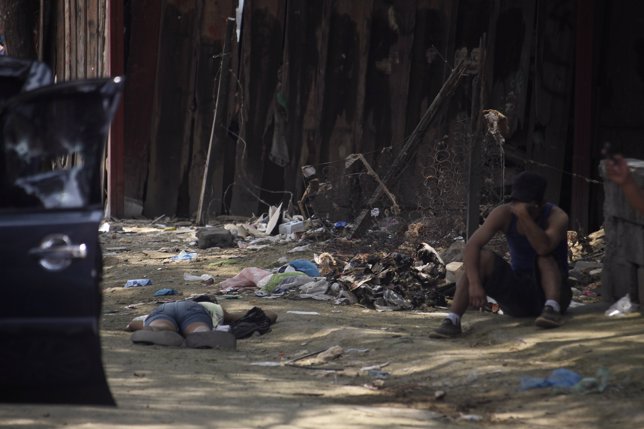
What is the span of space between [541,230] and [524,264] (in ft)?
1.21

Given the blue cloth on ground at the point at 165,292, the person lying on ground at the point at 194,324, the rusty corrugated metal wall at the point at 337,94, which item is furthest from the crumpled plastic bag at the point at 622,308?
the rusty corrugated metal wall at the point at 337,94

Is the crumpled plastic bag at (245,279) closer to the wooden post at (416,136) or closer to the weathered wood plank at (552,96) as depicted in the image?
the wooden post at (416,136)

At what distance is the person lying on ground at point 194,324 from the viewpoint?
8703 millimetres

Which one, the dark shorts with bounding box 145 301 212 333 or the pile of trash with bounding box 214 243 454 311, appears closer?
the dark shorts with bounding box 145 301 212 333

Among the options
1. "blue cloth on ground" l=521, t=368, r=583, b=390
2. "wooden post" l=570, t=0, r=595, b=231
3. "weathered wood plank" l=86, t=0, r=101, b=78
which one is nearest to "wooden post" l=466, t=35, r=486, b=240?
"wooden post" l=570, t=0, r=595, b=231

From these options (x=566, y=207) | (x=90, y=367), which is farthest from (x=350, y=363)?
(x=566, y=207)

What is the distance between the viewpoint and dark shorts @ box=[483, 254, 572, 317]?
852 centimetres

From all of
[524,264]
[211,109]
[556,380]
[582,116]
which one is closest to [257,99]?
[211,109]

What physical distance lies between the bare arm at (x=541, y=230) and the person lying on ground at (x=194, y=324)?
2074mm

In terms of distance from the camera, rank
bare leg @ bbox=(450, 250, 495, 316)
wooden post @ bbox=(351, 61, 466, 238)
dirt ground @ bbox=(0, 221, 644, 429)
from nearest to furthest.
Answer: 1. dirt ground @ bbox=(0, 221, 644, 429)
2. bare leg @ bbox=(450, 250, 495, 316)
3. wooden post @ bbox=(351, 61, 466, 238)

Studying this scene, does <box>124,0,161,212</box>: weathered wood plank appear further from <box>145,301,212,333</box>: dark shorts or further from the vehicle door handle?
the vehicle door handle

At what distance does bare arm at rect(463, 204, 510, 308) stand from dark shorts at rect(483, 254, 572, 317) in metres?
0.12

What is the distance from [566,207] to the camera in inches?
544

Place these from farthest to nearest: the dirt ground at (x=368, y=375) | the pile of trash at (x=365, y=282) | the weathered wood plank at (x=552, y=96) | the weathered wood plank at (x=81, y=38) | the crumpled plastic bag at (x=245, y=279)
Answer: the weathered wood plank at (x=81, y=38) → the weathered wood plank at (x=552, y=96) → the crumpled plastic bag at (x=245, y=279) → the pile of trash at (x=365, y=282) → the dirt ground at (x=368, y=375)
